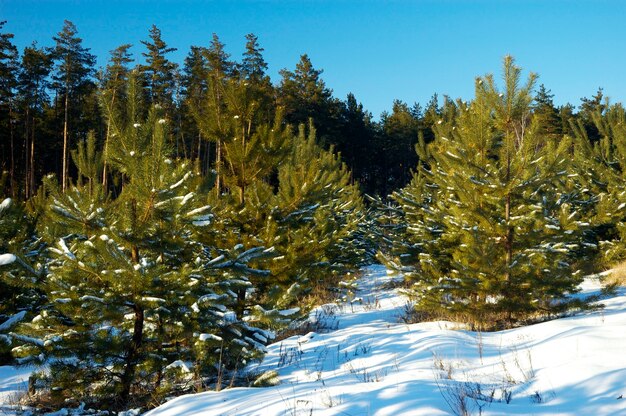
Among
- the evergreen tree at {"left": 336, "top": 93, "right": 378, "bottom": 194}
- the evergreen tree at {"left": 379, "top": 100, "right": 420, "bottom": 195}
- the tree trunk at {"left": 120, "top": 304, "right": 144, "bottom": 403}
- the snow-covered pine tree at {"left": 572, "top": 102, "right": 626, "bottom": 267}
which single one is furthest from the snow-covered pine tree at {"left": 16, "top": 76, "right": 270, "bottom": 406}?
the evergreen tree at {"left": 379, "top": 100, "right": 420, "bottom": 195}

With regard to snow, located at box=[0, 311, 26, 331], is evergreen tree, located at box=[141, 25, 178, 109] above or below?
above

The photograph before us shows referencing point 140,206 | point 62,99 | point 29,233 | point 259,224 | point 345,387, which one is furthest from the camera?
point 62,99

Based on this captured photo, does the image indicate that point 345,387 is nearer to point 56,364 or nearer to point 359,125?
point 56,364

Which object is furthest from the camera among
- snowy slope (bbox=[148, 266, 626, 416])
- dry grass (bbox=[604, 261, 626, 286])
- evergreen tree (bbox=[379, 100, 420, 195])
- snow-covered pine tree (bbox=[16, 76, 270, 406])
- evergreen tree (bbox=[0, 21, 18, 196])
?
evergreen tree (bbox=[379, 100, 420, 195])

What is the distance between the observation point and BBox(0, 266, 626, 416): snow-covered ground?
11.1ft

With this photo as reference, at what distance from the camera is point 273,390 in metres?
4.25

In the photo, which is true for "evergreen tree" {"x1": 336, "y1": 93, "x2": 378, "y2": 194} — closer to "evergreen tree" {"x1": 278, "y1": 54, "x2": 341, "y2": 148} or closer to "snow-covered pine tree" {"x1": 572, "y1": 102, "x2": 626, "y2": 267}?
"evergreen tree" {"x1": 278, "y1": 54, "x2": 341, "y2": 148}

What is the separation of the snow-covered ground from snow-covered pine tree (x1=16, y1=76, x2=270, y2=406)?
Result: 2.22 feet

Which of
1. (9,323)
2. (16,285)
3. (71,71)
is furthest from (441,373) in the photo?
(71,71)

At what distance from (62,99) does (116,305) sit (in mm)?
34616

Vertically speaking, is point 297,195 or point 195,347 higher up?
point 297,195

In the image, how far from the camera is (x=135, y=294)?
453cm

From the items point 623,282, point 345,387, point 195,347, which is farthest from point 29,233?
point 623,282

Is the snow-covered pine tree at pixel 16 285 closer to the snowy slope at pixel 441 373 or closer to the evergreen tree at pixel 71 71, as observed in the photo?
the snowy slope at pixel 441 373
